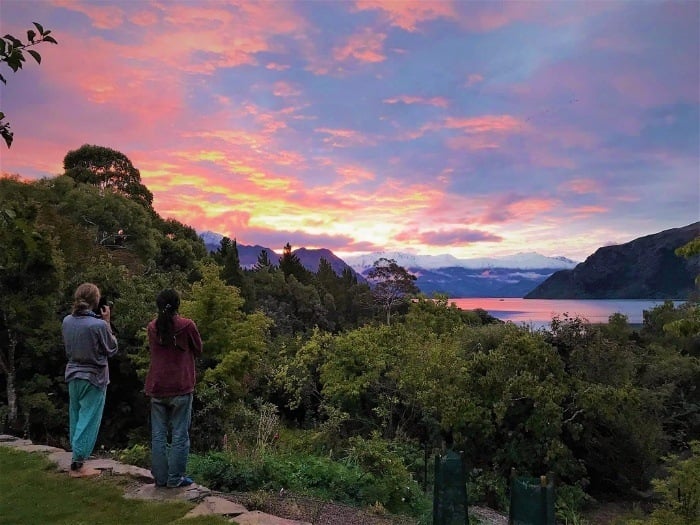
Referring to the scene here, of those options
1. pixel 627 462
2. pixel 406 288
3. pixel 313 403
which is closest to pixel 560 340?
pixel 627 462

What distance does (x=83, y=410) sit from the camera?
14.9 feet

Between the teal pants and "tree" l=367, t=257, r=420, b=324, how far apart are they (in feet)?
114

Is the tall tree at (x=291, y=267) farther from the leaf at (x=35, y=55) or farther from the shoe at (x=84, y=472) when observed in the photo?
the leaf at (x=35, y=55)

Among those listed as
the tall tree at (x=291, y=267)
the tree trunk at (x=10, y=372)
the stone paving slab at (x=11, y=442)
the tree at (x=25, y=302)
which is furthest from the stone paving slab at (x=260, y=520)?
the tall tree at (x=291, y=267)

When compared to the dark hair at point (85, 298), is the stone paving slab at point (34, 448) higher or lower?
lower

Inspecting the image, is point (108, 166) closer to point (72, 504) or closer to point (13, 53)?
point (72, 504)

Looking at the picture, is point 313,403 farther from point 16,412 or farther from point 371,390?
point 16,412

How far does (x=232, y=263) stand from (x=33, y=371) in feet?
87.9

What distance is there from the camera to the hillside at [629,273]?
267 ft

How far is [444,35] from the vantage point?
11.8 m

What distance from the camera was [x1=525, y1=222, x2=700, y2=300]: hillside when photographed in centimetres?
8138

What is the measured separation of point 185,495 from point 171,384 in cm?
92

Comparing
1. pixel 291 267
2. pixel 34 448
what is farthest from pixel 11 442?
pixel 291 267

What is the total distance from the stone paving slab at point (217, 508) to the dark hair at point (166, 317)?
1.31 metres
